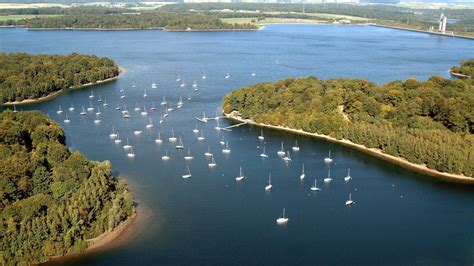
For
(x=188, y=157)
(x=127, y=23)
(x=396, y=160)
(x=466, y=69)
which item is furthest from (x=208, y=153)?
(x=127, y=23)

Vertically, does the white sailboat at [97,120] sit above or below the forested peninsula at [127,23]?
below

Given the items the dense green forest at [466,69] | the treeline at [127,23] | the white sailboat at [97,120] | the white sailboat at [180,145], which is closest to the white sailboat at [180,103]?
the white sailboat at [97,120]

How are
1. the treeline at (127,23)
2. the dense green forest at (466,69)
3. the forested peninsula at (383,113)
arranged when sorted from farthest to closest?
the treeline at (127,23) < the dense green forest at (466,69) < the forested peninsula at (383,113)

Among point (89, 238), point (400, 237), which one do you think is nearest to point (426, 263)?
point (400, 237)

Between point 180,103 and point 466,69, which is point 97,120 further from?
point 466,69

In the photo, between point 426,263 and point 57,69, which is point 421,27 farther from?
point 426,263

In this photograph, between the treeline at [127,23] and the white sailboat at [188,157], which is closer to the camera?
the white sailboat at [188,157]

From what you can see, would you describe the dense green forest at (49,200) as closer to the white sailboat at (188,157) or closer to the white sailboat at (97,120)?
the white sailboat at (188,157)
